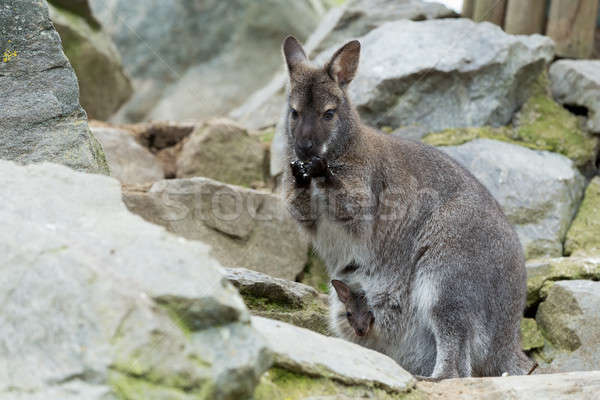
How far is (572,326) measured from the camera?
5551 mm

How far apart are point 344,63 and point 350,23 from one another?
12.5 feet

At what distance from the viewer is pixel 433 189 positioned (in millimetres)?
5184

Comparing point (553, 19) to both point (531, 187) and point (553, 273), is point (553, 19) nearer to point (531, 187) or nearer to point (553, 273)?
point (531, 187)

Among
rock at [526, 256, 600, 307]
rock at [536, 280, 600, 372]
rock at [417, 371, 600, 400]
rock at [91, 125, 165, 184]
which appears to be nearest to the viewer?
rock at [417, 371, 600, 400]

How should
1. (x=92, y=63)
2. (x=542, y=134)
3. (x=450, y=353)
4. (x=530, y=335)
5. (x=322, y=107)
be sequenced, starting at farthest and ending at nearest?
(x=92, y=63), (x=542, y=134), (x=530, y=335), (x=322, y=107), (x=450, y=353)

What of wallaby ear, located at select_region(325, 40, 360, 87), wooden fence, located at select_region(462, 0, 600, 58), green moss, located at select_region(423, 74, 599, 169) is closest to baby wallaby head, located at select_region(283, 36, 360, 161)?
wallaby ear, located at select_region(325, 40, 360, 87)

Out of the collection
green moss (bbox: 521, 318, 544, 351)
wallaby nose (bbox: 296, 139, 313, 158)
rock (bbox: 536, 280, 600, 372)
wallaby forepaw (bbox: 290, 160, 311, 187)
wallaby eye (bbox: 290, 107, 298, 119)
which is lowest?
green moss (bbox: 521, 318, 544, 351)

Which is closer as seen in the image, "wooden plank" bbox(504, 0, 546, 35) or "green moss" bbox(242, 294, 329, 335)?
"green moss" bbox(242, 294, 329, 335)

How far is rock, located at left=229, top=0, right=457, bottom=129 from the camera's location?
859cm

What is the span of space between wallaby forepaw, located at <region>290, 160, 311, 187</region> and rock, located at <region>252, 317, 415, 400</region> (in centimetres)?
156

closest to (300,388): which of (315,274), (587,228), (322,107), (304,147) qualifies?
(304,147)

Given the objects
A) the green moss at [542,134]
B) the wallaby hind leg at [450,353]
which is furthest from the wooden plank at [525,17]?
the wallaby hind leg at [450,353]

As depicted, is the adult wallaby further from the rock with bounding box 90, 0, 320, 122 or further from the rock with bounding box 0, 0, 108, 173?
the rock with bounding box 90, 0, 320, 122

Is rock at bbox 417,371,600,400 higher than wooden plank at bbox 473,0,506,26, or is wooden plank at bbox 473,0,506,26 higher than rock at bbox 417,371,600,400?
wooden plank at bbox 473,0,506,26
